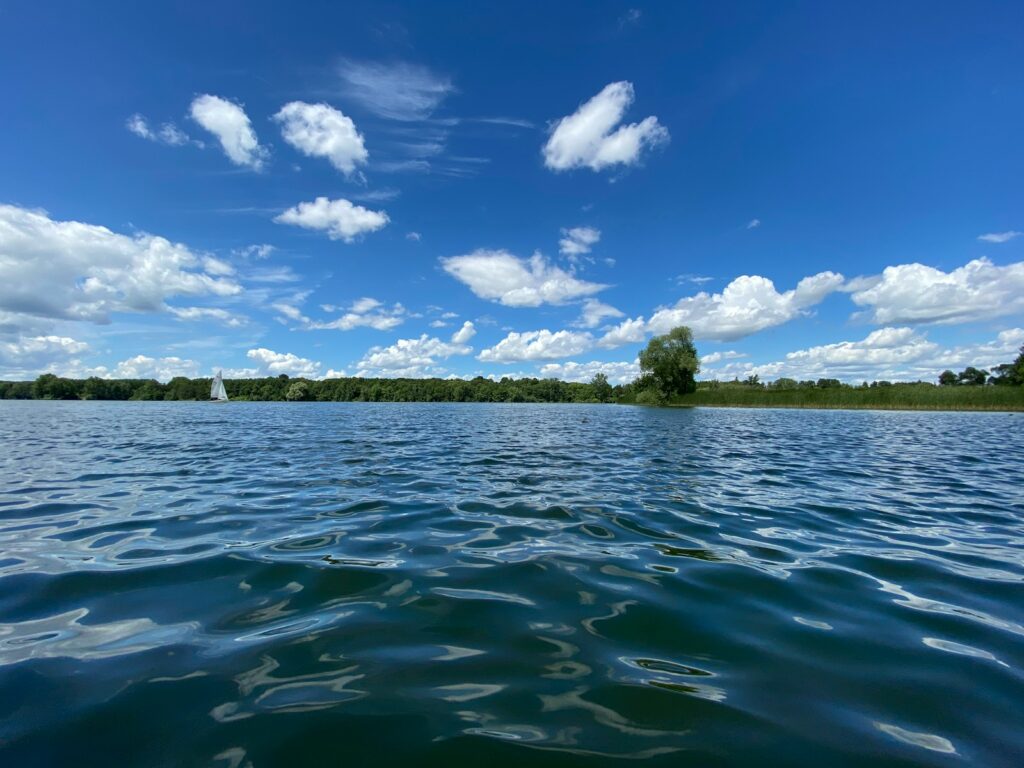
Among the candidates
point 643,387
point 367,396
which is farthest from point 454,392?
point 643,387

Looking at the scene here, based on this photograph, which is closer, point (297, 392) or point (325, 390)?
point (297, 392)

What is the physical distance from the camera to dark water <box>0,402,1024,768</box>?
244cm

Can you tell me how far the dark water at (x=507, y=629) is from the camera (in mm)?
2441

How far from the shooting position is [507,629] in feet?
12.1

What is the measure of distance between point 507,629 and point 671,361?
85.9 m

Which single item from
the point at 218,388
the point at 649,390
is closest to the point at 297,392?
the point at 218,388

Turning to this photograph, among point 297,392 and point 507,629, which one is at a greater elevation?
point 297,392

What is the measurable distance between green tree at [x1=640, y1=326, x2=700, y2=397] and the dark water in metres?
78.5

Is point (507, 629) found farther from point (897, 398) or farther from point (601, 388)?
point (601, 388)

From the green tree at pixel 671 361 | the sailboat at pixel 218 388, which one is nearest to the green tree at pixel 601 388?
the green tree at pixel 671 361

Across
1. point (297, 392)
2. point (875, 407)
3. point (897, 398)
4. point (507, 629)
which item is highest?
point (297, 392)

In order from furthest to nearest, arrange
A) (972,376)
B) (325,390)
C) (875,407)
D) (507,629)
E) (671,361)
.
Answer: (325,390)
(972,376)
(671,361)
(875,407)
(507,629)

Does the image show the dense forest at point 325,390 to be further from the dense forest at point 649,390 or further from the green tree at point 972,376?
the green tree at point 972,376

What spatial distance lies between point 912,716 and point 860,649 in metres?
0.84
